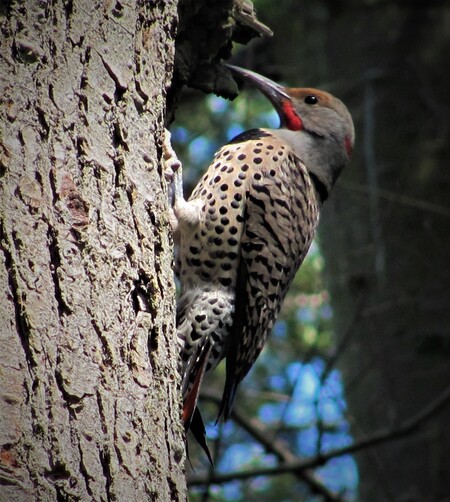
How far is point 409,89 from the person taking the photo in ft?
18.5

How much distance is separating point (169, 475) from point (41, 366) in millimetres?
380

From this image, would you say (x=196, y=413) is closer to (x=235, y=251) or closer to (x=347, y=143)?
(x=235, y=251)

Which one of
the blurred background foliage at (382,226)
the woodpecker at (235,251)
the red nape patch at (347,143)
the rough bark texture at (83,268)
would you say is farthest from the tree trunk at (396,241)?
the rough bark texture at (83,268)

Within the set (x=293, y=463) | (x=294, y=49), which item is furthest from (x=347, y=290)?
(x=294, y=49)

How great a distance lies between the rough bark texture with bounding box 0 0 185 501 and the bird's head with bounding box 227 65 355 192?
1.82 meters

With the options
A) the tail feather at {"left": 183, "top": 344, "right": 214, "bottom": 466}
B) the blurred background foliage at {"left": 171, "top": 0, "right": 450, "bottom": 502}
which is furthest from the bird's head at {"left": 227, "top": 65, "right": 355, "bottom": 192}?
the tail feather at {"left": 183, "top": 344, "right": 214, "bottom": 466}

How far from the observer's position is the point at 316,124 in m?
4.12

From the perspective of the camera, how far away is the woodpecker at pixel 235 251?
11.4ft

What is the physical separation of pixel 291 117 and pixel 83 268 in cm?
237

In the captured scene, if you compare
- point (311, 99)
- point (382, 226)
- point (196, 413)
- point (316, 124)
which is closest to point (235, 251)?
point (196, 413)

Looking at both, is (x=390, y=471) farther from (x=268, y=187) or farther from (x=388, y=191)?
(x=268, y=187)

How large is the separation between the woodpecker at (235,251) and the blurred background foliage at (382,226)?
1.18 metres

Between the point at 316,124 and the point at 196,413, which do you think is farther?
the point at 316,124

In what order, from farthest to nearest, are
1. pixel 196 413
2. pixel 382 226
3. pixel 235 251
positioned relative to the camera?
1. pixel 382 226
2. pixel 235 251
3. pixel 196 413
